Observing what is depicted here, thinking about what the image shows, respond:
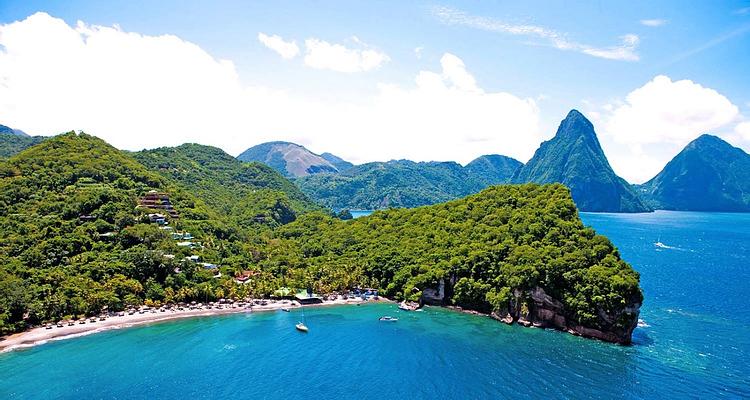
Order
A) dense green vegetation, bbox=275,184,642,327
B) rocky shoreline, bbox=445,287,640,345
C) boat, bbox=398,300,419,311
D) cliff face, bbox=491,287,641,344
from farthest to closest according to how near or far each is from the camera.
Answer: boat, bbox=398,300,419,311, dense green vegetation, bbox=275,184,642,327, rocky shoreline, bbox=445,287,640,345, cliff face, bbox=491,287,641,344

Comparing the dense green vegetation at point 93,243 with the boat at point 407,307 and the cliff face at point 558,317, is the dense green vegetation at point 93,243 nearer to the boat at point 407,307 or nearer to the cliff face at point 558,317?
the boat at point 407,307

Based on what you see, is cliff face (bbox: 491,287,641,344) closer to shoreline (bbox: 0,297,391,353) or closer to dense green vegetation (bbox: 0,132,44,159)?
shoreline (bbox: 0,297,391,353)

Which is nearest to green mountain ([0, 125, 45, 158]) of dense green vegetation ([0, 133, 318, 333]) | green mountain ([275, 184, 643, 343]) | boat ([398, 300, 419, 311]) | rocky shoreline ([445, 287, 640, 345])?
dense green vegetation ([0, 133, 318, 333])

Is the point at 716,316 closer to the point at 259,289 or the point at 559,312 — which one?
the point at 559,312

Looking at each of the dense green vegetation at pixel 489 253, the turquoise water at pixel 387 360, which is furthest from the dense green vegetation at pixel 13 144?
the turquoise water at pixel 387 360

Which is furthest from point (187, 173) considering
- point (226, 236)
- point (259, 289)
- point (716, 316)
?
point (716, 316)
